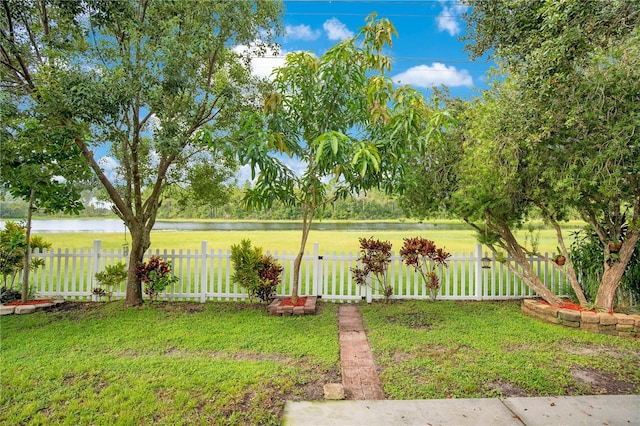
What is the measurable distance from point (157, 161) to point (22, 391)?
12.5 ft

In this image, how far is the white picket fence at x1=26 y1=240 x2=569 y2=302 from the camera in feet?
18.8

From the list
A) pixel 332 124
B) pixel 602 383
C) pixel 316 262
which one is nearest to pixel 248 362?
pixel 316 262

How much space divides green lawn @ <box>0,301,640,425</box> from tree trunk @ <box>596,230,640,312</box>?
0.71m

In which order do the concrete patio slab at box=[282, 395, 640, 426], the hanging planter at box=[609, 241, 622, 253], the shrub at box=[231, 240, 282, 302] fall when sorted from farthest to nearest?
the shrub at box=[231, 240, 282, 302]
the hanging planter at box=[609, 241, 622, 253]
the concrete patio slab at box=[282, 395, 640, 426]

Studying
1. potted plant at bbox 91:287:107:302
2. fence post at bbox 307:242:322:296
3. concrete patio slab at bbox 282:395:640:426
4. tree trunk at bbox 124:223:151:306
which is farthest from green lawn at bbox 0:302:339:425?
fence post at bbox 307:242:322:296

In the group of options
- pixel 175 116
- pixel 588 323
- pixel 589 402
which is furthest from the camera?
pixel 175 116

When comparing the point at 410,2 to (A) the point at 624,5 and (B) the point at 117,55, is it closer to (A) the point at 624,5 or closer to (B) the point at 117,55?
(A) the point at 624,5

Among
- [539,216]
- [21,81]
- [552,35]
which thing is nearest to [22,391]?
[21,81]

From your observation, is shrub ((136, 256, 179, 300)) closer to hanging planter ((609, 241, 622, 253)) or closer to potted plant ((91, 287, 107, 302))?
potted plant ((91, 287, 107, 302))

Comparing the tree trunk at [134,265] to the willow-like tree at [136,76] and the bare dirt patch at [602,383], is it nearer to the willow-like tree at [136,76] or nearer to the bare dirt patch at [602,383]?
the willow-like tree at [136,76]

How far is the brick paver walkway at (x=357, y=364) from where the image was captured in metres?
2.64

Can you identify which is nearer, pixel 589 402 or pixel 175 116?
pixel 589 402

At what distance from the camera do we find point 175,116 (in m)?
5.14

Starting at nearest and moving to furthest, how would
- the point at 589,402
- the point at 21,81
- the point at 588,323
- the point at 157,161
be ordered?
the point at 589,402, the point at 588,323, the point at 21,81, the point at 157,161
